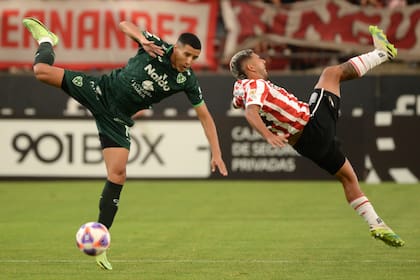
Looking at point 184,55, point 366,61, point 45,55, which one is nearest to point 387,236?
point 366,61

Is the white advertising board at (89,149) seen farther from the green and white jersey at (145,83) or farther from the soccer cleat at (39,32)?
the green and white jersey at (145,83)

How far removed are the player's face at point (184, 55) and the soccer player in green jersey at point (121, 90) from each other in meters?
0.01

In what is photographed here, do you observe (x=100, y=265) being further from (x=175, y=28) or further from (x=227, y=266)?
(x=175, y=28)

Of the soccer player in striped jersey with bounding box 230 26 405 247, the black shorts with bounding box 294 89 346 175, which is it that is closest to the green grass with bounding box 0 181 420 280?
the soccer player in striped jersey with bounding box 230 26 405 247

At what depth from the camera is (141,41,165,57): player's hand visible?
27.9 ft

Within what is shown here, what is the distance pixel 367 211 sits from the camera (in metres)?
9.21

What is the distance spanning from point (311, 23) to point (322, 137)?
923 centimetres

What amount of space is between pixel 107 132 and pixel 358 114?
29.4 ft

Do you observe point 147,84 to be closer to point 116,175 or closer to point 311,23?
point 116,175

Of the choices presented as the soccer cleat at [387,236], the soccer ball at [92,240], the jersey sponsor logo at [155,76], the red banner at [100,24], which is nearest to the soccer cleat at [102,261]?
the soccer ball at [92,240]

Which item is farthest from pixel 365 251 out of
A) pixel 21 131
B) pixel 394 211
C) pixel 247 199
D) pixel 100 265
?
pixel 21 131

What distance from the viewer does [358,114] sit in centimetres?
1711

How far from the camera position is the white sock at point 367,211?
30.0ft

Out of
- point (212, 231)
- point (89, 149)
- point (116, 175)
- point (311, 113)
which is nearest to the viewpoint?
point (116, 175)
